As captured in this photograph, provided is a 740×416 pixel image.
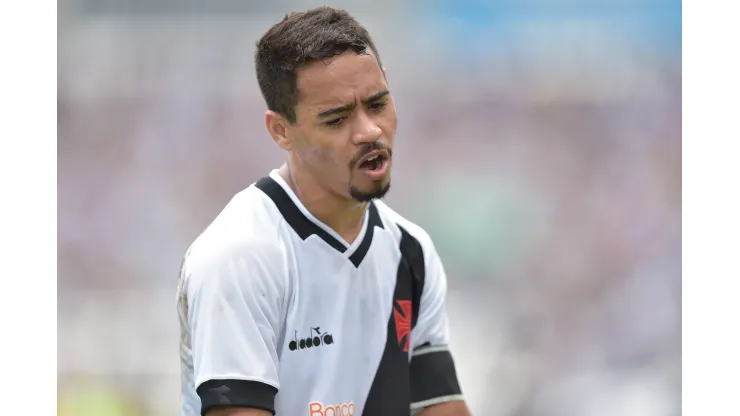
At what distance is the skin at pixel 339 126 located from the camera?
1.55 m

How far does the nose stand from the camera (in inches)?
61.2

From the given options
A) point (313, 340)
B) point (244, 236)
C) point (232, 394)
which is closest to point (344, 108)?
point (244, 236)

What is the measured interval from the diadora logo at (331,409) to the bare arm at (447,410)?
0.25m

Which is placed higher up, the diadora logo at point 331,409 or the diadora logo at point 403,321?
the diadora logo at point 403,321

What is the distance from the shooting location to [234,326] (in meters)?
1.47

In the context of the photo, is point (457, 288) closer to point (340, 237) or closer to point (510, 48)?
point (510, 48)

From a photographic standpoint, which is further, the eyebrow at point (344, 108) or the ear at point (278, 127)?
the ear at point (278, 127)

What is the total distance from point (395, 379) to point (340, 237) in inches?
12.0

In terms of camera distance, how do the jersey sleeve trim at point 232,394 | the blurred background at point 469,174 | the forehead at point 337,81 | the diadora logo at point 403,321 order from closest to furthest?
the jersey sleeve trim at point 232,394 → the forehead at point 337,81 → the diadora logo at point 403,321 → the blurred background at point 469,174

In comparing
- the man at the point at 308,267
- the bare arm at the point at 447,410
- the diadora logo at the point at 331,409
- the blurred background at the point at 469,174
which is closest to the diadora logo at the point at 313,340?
the man at the point at 308,267

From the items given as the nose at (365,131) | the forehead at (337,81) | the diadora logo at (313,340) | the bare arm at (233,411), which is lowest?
the bare arm at (233,411)

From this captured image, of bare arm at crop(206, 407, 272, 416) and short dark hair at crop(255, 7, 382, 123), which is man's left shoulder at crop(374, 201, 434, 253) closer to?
short dark hair at crop(255, 7, 382, 123)

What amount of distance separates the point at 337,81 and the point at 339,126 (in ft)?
0.27

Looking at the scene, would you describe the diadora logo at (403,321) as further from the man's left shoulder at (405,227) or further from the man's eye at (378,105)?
the man's eye at (378,105)
